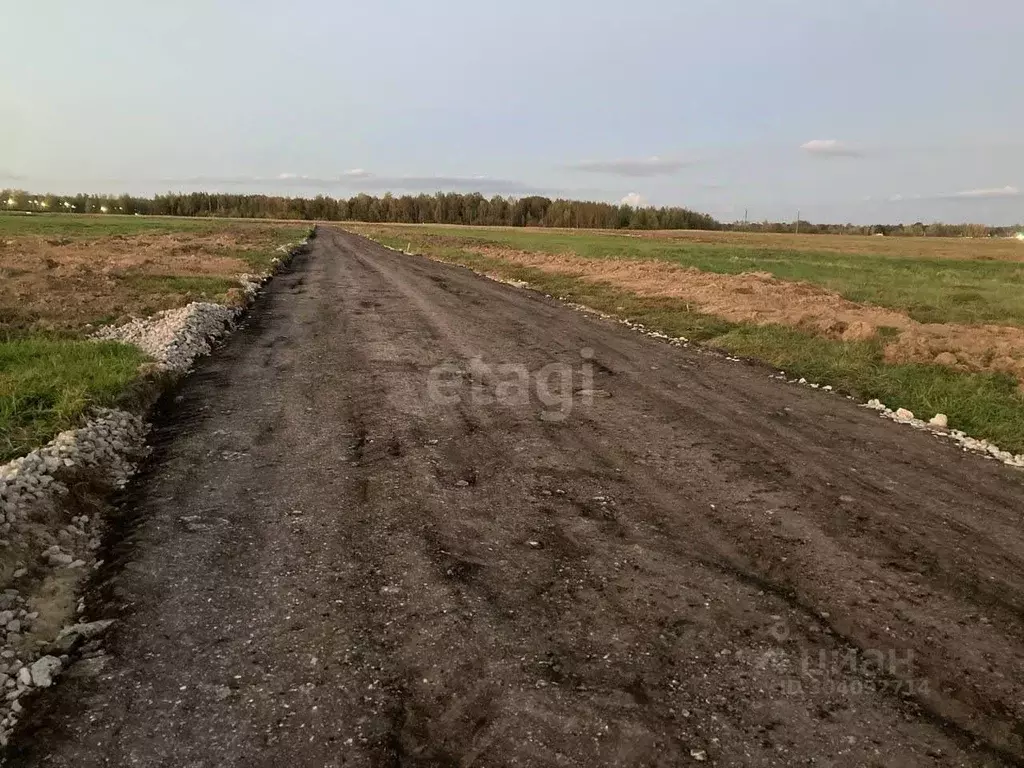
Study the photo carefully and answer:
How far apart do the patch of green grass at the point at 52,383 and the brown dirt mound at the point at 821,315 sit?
44.5ft

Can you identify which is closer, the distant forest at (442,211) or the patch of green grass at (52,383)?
the patch of green grass at (52,383)

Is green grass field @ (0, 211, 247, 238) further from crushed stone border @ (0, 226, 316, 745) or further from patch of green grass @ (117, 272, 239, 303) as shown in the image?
crushed stone border @ (0, 226, 316, 745)

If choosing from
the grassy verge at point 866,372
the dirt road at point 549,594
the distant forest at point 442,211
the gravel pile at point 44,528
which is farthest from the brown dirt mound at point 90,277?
the distant forest at point 442,211

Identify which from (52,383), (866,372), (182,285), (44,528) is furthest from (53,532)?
(182,285)

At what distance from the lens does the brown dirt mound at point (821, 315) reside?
1290cm

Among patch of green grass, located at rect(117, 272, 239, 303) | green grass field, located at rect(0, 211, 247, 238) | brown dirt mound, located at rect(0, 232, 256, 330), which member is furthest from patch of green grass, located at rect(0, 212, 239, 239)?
patch of green grass, located at rect(117, 272, 239, 303)

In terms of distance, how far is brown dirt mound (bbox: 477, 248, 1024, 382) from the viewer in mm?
12898

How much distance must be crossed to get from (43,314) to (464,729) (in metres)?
15.6

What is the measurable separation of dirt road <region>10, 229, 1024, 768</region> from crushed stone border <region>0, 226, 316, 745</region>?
0.20m

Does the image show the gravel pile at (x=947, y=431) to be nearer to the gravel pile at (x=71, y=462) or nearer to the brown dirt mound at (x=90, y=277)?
the gravel pile at (x=71, y=462)

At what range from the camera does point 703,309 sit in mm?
18750

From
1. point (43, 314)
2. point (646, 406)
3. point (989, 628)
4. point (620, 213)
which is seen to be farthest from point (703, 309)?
point (620, 213)

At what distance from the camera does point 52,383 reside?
28.2ft

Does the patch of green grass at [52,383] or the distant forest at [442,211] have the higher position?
the distant forest at [442,211]
